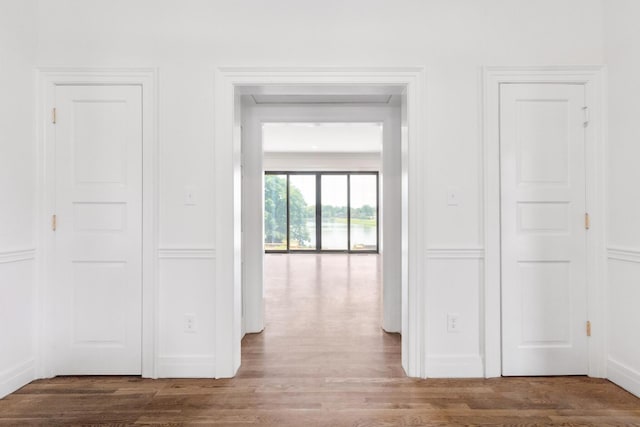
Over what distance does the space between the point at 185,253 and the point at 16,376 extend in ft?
4.25

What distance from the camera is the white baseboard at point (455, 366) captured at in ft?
8.62

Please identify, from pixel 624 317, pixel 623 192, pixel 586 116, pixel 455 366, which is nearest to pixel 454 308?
pixel 455 366

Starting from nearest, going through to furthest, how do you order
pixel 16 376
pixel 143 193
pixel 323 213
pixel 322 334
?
1. pixel 16 376
2. pixel 143 193
3. pixel 322 334
4. pixel 323 213

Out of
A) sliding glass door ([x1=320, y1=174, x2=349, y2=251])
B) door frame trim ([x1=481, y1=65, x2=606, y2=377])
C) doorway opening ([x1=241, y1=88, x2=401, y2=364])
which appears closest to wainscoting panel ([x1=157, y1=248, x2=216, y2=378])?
doorway opening ([x1=241, y1=88, x2=401, y2=364])

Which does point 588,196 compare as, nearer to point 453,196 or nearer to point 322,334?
point 453,196

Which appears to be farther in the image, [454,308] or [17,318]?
[454,308]

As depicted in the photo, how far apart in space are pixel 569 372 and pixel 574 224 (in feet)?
3.38

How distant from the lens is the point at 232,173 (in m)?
2.66

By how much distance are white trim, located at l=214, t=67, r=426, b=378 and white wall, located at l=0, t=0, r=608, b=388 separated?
6 cm

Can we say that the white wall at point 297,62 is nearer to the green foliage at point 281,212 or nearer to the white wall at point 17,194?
the white wall at point 17,194

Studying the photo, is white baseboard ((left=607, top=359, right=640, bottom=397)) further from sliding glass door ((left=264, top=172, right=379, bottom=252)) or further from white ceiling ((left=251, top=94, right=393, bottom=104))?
sliding glass door ((left=264, top=172, right=379, bottom=252))

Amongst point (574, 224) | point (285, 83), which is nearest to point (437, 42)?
point (285, 83)

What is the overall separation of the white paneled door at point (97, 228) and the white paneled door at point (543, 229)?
8.39ft

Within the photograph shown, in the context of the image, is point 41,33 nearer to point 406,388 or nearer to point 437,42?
point 437,42
